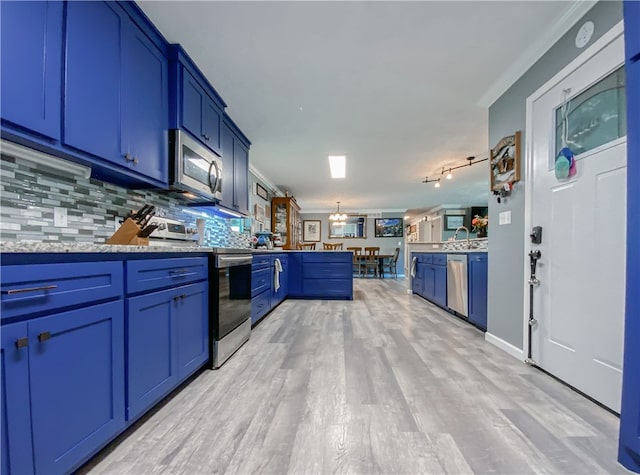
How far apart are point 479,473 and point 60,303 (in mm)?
1629

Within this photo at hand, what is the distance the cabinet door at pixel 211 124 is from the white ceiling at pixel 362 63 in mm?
179

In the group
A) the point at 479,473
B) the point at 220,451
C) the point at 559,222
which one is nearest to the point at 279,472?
the point at 220,451

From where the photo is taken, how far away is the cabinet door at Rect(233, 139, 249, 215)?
3.10 meters

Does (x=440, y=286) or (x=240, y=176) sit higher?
(x=240, y=176)

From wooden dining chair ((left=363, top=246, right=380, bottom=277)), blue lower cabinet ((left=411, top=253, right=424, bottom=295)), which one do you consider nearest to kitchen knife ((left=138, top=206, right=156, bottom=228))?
blue lower cabinet ((left=411, top=253, right=424, bottom=295))

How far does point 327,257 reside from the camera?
4617mm

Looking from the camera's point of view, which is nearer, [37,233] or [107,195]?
[37,233]

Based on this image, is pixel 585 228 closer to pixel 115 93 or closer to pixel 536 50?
pixel 536 50

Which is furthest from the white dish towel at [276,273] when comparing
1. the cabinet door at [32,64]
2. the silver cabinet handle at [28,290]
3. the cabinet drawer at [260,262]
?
the silver cabinet handle at [28,290]

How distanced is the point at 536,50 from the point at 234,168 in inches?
112

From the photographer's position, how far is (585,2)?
155 cm

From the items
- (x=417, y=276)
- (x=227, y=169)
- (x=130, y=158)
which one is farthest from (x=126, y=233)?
(x=417, y=276)

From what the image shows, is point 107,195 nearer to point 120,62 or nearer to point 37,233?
point 37,233

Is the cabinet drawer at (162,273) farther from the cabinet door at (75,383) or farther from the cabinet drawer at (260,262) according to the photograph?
the cabinet drawer at (260,262)
